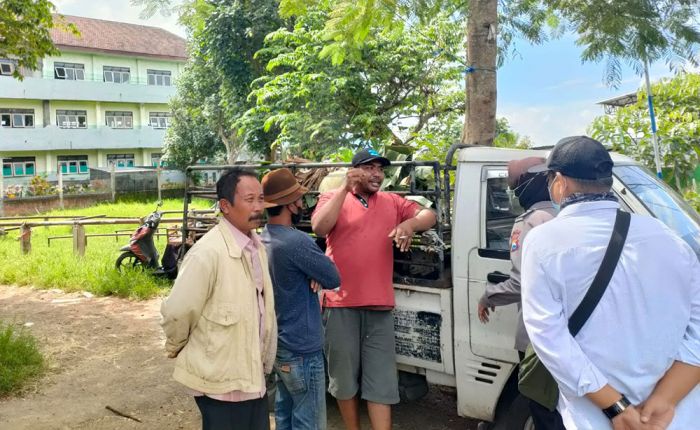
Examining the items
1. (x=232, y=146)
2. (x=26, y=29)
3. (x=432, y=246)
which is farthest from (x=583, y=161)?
(x=232, y=146)

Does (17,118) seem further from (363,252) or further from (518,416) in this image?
(518,416)

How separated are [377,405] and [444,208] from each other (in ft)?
4.31

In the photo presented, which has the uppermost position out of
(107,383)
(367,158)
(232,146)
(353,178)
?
(232,146)

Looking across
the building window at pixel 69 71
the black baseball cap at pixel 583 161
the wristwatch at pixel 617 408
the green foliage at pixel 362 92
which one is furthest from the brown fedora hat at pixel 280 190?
the building window at pixel 69 71

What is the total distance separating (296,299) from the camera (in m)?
2.94

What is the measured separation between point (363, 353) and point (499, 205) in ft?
3.97

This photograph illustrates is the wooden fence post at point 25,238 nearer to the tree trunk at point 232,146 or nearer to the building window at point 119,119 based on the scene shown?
the tree trunk at point 232,146

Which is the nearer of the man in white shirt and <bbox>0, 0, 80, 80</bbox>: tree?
the man in white shirt

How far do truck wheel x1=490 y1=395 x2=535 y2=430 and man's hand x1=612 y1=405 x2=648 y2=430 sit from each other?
1297 mm

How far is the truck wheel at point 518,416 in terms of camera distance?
303cm

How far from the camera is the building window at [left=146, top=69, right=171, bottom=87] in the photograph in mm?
35844

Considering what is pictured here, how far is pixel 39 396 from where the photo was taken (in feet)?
15.6

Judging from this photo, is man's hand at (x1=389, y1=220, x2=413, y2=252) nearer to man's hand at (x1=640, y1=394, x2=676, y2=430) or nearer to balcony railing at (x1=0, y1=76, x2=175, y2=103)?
man's hand at (x1=640, y1=394, x2=676, y2=430)

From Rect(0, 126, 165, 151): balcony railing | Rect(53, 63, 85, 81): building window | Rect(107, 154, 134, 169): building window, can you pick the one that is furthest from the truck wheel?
Rect(107, 154, 134, 169): building window
